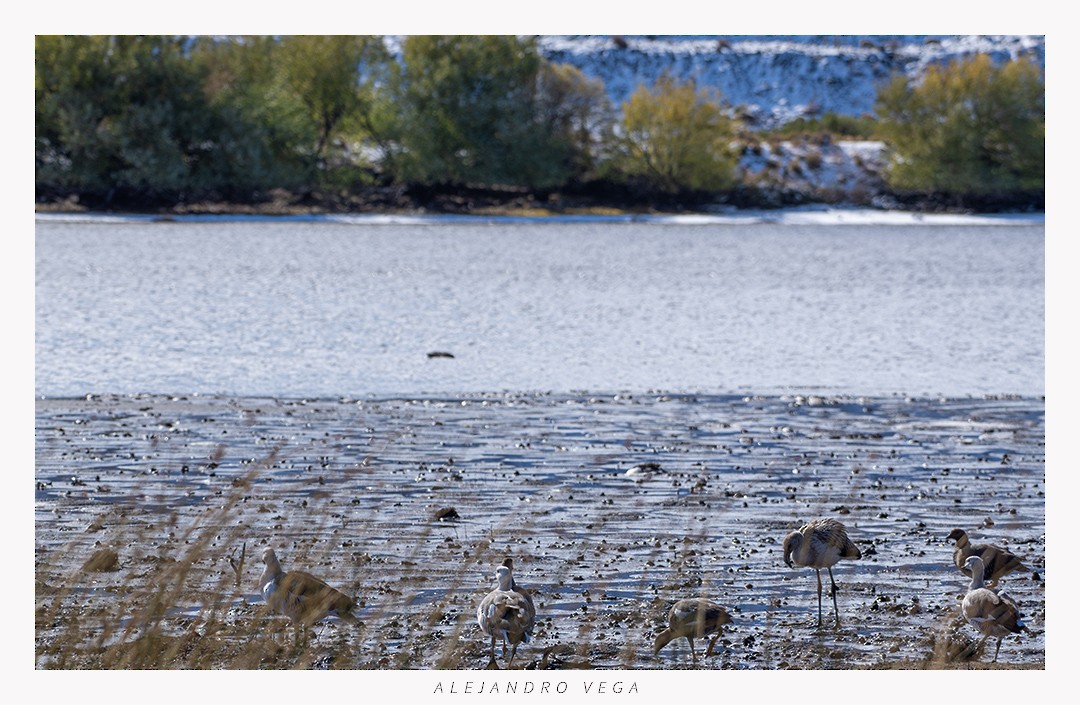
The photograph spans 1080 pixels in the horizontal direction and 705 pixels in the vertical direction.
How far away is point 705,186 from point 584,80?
42.7ft

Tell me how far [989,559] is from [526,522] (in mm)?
3954

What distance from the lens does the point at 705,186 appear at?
346 feet

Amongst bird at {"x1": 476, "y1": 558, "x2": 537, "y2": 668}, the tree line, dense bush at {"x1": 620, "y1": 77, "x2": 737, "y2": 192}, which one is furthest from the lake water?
dense bush at {"x1": 620, "y1": 77, "x2": 737, "y2": 192}

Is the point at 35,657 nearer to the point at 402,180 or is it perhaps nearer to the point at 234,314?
the point at 234,314

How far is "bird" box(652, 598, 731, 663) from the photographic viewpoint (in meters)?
9.44

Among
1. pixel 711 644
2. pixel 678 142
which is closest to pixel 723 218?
pixel 678 142

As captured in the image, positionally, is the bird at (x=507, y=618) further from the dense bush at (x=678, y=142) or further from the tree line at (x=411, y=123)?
the dense bush at (x=678, y=142)

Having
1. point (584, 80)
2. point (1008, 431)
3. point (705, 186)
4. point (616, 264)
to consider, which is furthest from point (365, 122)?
point (1008, 431)

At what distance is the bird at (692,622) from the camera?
9.44 metres

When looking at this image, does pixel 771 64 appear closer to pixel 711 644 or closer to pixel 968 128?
pixel 968 128

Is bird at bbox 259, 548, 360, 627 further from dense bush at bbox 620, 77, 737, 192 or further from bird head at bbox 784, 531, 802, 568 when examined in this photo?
dense bush at bbox 620, 77, 737, 192

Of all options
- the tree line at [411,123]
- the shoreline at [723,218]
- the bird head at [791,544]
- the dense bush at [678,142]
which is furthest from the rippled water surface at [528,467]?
the dense bush at [678,142]

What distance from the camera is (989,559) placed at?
11156 millimetres

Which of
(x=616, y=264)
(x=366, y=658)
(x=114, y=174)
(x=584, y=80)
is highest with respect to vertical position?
(x=584, y=80)
